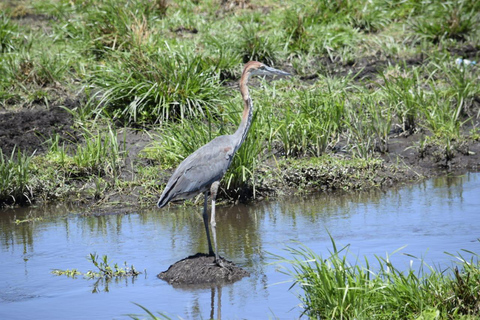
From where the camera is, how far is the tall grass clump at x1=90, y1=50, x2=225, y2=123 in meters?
12.1

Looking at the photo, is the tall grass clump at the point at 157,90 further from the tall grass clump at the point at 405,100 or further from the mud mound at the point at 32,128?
the tall grass clump at the point at 405,100

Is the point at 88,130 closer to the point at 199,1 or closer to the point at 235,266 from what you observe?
the point at 235,266

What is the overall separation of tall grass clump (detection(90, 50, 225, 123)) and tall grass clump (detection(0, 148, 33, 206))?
6.09 ft

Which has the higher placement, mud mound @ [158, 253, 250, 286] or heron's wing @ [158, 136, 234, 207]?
heron's wing @ [158, 136, 234, 207]

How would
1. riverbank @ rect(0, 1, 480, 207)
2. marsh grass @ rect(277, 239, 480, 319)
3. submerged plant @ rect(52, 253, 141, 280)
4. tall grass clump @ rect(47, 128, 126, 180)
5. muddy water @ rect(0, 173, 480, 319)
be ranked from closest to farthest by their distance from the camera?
marsh grass @ rect(277, 239, 480, 319), muddy water @ rect(0, 173, 480, 319), submerged plant @ rect(52, 253, 141, 280), riverbank @ rect(0, 1, 480, 207), tall grass clump @ rect(47, 128, 126, 180)

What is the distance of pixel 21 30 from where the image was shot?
15.9 meters

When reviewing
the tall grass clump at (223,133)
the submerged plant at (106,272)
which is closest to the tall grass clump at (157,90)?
the tall grass clump at (223,133)

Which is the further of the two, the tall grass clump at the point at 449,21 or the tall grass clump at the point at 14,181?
the tall grass clump at the point at 449,21

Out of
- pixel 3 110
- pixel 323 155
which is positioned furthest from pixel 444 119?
pixel 3 110

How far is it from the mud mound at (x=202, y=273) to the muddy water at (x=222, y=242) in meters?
0.11

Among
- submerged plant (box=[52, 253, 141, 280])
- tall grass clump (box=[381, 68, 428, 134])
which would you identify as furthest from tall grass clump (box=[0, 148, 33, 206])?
tall grass clump (box=[381, 68, 428, 134])

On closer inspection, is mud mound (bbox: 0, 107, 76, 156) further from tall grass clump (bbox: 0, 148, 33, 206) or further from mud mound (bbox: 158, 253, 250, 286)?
mud mound (bbox: 158, 253, 250, 286)

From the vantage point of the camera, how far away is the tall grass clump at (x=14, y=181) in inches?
408

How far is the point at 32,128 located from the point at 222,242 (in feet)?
16.9
